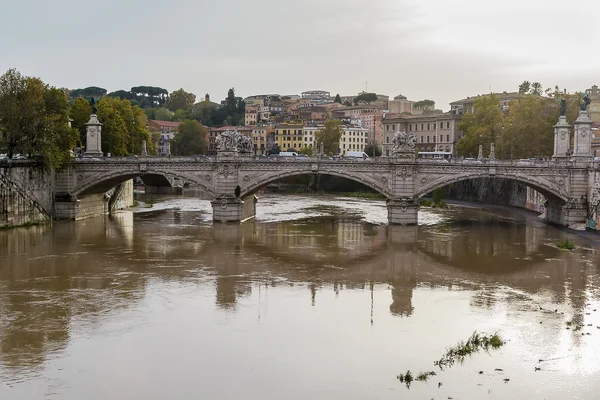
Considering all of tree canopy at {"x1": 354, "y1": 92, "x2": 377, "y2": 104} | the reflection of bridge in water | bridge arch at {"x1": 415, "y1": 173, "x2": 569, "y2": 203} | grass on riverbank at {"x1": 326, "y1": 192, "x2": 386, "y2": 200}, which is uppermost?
tree canopy at {"x1": 354, "y1": 92, "x2": 377, "y2": 104}

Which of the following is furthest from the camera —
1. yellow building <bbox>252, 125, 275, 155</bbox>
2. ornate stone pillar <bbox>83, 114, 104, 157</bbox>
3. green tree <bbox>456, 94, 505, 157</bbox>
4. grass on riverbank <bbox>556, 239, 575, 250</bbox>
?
yellow building <bbox>252, 125, 275, 155</bbox>

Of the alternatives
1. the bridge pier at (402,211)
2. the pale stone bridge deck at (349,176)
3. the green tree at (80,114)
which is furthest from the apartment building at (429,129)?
the bridge pier at (402,211)

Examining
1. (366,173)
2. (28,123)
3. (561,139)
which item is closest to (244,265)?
(366,173)

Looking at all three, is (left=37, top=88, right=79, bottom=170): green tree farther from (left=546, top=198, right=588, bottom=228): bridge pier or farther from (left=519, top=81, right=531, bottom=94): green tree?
(left=519, top=81, right=531, bottom=94): green tree

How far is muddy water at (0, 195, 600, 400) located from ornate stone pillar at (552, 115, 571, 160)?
775cm

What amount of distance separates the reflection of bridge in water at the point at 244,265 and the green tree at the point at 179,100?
134389mm

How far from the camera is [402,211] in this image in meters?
48.5

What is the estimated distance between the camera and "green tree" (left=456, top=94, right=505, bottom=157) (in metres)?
69.5

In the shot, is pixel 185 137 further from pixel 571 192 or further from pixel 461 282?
pixel 461 282

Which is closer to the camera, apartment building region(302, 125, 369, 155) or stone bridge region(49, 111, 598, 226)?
stone bridge region(49, 111, 598, 226)

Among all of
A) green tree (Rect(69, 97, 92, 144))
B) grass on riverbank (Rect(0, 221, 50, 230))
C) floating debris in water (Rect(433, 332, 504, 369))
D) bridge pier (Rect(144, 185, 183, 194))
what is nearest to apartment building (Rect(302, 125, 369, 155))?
bridge pier (Rect(144, 185, 183, 194))

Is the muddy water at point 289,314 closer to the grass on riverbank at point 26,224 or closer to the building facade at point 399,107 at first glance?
the grass on riverbank at point 26,224

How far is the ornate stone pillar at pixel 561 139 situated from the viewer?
4931cm

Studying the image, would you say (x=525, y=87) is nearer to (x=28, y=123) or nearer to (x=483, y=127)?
(x=483, y=127)
